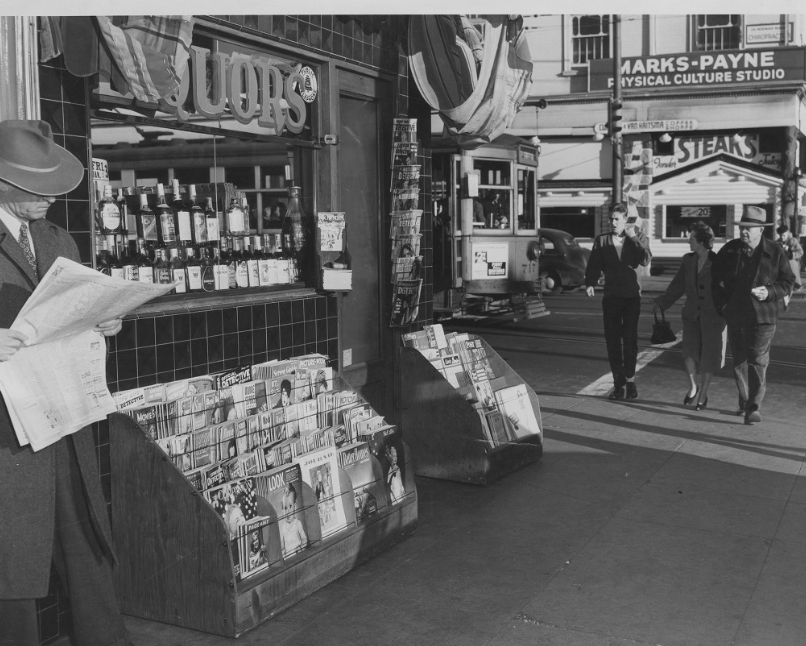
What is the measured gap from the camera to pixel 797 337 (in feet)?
46.5

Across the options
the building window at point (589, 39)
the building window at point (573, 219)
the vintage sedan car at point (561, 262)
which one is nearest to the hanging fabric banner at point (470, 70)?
the vintage sedan car at point (561, 262)

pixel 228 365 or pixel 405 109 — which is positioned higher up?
pixel 405 109

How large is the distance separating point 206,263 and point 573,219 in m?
26.9

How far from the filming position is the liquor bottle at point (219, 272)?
561 centimetres

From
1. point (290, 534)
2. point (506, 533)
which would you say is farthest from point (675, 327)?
point (290, 534)

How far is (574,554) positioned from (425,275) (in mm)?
2853

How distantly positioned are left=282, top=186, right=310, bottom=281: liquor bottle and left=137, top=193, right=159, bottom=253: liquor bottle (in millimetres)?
1195

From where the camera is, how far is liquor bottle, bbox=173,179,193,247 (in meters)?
5.47

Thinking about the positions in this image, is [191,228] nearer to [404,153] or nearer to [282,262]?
[282,262]

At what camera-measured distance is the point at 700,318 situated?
915 centimetres

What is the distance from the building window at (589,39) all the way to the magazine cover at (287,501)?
29.1m

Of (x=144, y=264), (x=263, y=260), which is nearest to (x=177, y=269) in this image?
(x=144, y=264)

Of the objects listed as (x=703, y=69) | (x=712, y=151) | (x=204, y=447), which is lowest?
(x=204, y=447)

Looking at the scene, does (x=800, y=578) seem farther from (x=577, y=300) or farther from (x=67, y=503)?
(x=577, y=300)
